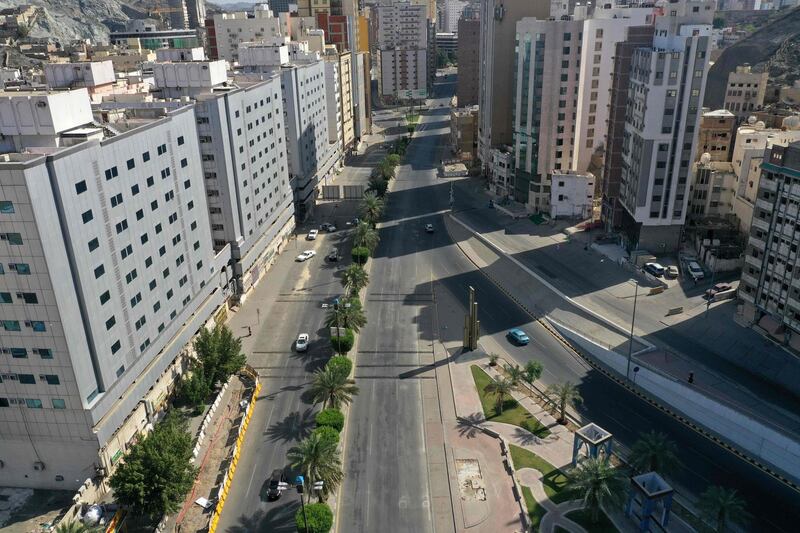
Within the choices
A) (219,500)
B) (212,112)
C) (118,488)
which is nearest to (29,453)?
(118,488)

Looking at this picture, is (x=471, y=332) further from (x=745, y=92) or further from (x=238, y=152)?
(x=745, y=92)

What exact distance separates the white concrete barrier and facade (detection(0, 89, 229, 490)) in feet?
180

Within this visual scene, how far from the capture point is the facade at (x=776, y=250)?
69.3m

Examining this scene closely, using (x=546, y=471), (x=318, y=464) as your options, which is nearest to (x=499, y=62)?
(x=546, y=471)

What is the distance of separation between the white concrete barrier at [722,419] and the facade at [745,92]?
106 meters

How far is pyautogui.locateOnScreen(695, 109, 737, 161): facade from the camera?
4515 inches

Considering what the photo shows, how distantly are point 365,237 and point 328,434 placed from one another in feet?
176

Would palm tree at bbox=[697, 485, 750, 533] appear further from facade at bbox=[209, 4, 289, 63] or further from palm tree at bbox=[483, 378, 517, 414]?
facade at bbox=[209, 4, 289, 63]

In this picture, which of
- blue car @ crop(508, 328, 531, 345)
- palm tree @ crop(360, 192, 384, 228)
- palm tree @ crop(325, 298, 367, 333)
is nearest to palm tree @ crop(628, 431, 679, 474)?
blue car @ crop(508, 328, 531, 345)

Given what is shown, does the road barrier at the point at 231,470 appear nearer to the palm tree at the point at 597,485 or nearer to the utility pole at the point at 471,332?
the utility pole at the point at 471,332

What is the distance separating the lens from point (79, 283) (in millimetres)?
51406

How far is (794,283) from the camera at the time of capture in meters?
69.6

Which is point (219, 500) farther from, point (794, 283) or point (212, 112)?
point (794, 283)

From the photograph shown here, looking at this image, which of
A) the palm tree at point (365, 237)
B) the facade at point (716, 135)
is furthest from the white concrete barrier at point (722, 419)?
the facade at point (716, 135)
